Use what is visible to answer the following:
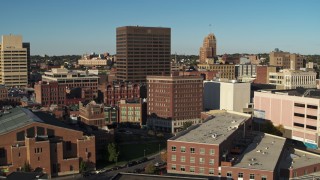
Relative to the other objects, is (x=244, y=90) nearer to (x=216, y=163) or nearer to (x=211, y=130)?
(x=211, y=130)

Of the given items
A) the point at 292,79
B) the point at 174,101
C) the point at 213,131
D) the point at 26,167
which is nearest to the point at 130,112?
the point at 174,101

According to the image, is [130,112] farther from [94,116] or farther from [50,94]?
[50,94]

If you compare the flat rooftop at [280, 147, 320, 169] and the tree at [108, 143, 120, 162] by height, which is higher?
the flat rooftop at [280, 147, 320, 169]

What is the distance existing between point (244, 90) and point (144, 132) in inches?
1741

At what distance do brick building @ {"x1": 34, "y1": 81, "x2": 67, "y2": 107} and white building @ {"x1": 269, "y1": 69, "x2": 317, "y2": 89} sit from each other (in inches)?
3428

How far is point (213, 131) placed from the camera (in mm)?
79312

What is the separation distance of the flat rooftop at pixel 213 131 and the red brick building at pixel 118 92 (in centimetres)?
6830

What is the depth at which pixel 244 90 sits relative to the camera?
14925cm

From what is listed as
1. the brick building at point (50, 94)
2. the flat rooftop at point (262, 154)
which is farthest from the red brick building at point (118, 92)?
the flat rooftop at point (262, 154)

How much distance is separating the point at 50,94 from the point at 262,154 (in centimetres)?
10175

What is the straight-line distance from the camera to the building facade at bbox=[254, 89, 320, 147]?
104562 millimetres

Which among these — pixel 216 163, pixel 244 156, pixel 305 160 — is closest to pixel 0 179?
pixel 216 163

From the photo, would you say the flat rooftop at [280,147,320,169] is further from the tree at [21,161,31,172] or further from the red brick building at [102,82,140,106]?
the red brick building at [102,82,140,106]

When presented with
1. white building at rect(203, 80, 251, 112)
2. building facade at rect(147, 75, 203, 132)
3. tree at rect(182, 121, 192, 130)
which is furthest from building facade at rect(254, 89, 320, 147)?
white building at rect(203, 80, 251, 112)
